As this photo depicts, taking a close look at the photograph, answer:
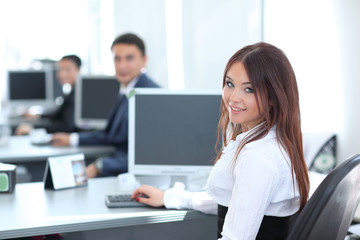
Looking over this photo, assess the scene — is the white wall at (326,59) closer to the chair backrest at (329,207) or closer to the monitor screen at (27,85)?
the chair backrest at (329,207)

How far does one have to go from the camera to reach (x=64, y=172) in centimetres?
219

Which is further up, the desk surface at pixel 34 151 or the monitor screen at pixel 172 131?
the monitor screen at pixel 172 131

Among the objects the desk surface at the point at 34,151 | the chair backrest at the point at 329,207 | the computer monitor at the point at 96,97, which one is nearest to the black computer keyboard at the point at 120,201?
the chair backrest at the point at 329,207

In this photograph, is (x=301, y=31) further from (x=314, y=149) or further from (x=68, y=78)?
(x=68, y=78)

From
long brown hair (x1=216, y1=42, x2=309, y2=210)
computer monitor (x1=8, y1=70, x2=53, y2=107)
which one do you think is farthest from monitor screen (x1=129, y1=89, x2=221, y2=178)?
computer monitor (x1=8, y1=70, x2=53, y2=107)

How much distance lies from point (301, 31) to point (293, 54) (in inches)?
5.4

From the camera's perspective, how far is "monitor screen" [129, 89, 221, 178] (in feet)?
7.00

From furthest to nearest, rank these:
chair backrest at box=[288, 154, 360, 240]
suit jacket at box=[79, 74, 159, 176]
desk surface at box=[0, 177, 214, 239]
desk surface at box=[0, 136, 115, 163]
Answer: desk surface at box=[0, 136, 115, 163]
suit jacket at box=[79, 74, 159, 176]
desk surface at box=[0, 177, 214, 239]
chair backrest at box=[288, 154, 360, 240]

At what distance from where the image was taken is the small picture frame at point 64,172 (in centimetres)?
216

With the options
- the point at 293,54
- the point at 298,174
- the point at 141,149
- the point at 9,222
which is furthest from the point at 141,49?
the point at 298,174

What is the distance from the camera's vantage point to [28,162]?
11.8ft

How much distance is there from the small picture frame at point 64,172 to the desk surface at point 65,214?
38 mm

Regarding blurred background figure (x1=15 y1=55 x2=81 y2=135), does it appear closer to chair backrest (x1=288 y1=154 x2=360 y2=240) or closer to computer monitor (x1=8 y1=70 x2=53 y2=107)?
computer monitor (x1=8 y1=70 x2=53 y2=107)

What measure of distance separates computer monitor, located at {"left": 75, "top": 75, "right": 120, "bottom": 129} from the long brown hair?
2674 millimetres
